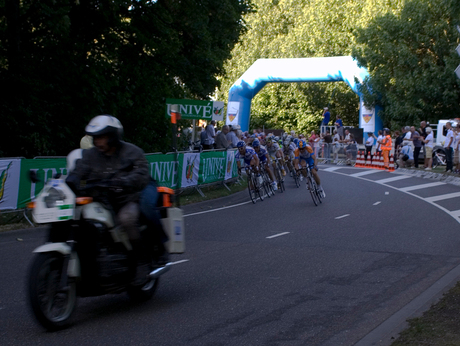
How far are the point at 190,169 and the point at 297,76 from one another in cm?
2093

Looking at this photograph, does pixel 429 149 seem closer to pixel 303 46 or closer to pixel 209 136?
pixel 209 136

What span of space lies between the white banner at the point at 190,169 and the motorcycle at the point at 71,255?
41.1 ft

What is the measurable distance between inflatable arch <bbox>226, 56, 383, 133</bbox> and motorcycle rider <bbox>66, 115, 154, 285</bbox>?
32711 millimetres

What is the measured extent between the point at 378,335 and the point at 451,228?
8.02 meters

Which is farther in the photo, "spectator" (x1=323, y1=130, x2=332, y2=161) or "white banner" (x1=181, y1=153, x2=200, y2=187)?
"spectator" (x1=323, y1=130, x2=332, y2=161)

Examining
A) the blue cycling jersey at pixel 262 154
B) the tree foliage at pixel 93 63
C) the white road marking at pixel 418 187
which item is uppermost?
the tree foliage at pixel 93 63

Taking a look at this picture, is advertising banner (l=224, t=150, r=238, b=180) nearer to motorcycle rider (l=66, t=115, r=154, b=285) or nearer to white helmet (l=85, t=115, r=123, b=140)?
motorcycle rider (l=66, t=115, r=154, b=285)

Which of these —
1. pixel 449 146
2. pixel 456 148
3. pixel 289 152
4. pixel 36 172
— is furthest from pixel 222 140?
pixel 36 172

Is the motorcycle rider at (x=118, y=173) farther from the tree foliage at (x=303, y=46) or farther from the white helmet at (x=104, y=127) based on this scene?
the tree foliage at (x=303, y=46)

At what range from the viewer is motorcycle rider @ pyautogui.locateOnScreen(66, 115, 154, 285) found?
20.0 ft

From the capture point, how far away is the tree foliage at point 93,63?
17656mm

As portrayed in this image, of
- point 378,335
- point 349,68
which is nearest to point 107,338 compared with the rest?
point 378,335

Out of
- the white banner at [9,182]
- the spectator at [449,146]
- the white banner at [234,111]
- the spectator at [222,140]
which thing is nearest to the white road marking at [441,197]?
the spectator at [449,146]

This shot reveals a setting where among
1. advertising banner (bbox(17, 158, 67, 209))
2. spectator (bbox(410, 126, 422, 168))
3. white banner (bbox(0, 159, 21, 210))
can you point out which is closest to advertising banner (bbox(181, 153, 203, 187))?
advertising banner (bbox(17, 158, 67, 209))
